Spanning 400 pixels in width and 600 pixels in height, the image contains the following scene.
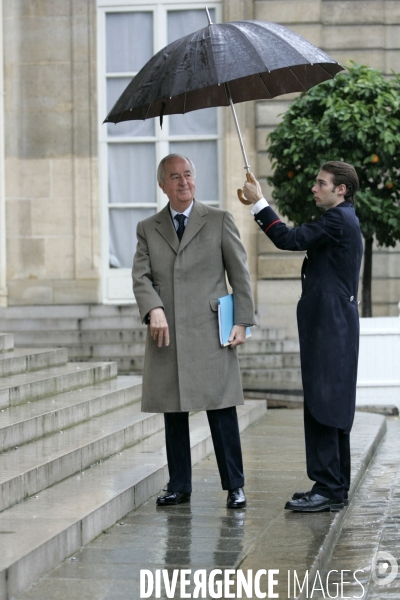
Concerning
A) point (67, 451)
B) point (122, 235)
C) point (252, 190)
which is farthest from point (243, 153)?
point (122, 235)

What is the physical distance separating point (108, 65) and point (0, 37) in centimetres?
137

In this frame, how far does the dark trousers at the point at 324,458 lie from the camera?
17.7 ft

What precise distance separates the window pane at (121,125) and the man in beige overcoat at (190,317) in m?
8.20

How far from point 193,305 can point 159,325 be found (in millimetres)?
230

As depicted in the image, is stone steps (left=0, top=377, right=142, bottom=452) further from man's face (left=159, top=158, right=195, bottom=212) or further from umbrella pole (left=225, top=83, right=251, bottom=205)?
umbrella pole (left=225, top=83, right=251, bottom=205)

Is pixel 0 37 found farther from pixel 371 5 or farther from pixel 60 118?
pixel 371 5

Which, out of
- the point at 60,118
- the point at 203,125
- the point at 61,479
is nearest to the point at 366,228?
the point at 203,125

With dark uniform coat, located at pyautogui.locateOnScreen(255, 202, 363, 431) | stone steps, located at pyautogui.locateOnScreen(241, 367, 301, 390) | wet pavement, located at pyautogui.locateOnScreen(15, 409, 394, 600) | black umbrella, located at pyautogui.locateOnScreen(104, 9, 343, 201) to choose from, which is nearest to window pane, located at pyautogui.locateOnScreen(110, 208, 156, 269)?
stone steps, located at pyautogui.locateOnScreen(241, 367, 301, 390)

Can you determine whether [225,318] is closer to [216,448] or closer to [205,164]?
[216,448]

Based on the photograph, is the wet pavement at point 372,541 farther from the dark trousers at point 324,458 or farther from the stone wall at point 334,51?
the stone wall at point 334,51

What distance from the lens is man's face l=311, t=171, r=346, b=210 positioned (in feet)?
17.9

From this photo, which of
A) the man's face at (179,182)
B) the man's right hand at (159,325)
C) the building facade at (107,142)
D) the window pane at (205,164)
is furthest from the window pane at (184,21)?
the man's right hand at (159,325)

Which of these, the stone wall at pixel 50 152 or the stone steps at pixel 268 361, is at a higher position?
the stone wall at pixel 50 152

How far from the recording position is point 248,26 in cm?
548
